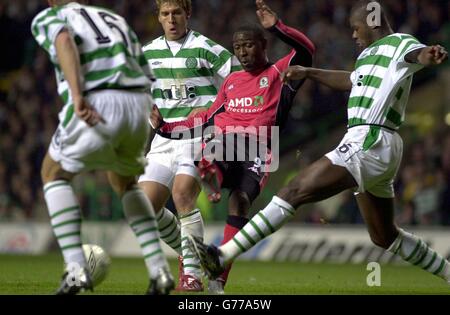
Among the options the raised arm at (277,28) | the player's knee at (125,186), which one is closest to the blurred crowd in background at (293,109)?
the raised arm at (277,28)

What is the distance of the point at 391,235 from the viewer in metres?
8.45

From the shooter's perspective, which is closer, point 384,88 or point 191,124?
point 384,88

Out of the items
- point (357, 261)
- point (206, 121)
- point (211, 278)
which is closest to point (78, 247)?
point (211, 278)

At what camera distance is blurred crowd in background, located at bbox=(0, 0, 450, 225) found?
16453 mm

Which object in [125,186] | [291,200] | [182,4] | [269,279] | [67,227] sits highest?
[182,4]

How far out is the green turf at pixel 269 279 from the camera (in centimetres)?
854

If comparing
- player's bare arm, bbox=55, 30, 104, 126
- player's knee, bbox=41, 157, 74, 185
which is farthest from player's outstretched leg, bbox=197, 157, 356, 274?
player's bare arm, bbox=55, 30, 104, 126

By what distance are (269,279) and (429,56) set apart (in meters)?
4.10

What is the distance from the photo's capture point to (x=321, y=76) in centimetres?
806

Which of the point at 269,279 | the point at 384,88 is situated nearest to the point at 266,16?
the point at 384,88

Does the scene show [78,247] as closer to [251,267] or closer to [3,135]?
[251,267]

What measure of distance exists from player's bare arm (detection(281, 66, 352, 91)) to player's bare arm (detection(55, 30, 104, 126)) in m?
1.87

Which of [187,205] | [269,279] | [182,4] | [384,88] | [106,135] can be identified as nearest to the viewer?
[106,135]

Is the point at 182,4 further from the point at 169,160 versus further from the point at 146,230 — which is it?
the point at 146,230
